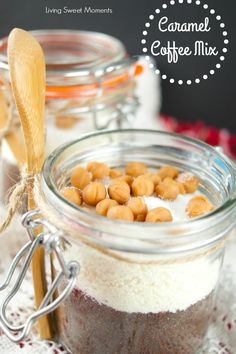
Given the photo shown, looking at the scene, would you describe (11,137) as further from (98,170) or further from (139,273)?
(139,273)

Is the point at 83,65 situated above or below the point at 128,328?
above

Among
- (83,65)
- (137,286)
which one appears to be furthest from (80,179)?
(83,65)

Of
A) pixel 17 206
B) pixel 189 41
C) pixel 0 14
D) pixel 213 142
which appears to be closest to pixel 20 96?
pixel 17 206

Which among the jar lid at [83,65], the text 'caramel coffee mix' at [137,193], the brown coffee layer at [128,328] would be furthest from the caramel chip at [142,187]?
the jar lid at [83,65]

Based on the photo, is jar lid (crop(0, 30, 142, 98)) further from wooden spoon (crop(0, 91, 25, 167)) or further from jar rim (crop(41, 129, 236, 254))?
jar rim (crop(41, 129, 236, 254))

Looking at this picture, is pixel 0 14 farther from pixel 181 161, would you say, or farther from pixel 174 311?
pixel 174 311

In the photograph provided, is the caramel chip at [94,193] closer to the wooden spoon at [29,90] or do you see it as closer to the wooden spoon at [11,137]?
the wooden spoon at [29,90]
